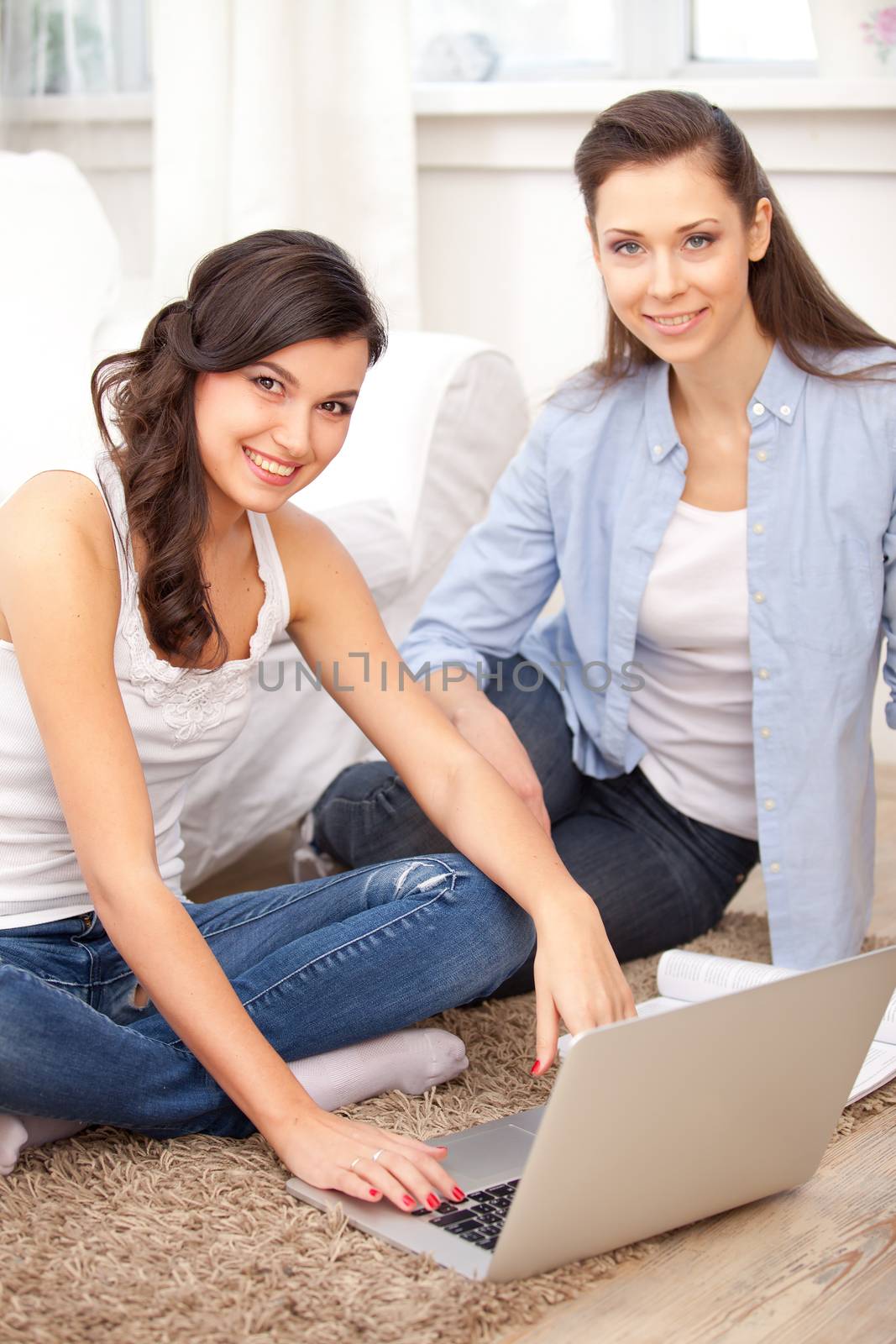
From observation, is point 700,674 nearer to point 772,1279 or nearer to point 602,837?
point 602,837

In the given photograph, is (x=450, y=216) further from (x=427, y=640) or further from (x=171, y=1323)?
(x=171, y=1323)

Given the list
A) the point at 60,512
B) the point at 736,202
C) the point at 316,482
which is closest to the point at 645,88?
the point at 316,482

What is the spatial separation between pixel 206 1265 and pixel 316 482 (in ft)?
3.72

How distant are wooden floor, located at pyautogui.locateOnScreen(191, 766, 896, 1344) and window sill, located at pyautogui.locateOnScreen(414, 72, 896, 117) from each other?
1664mm

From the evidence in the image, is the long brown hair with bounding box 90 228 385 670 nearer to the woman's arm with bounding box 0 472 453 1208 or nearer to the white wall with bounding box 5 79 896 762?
the woman's arm with bounding box 0 472 453 1208

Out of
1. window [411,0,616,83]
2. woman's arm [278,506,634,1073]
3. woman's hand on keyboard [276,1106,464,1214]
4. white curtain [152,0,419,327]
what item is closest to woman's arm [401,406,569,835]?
woman's arm [278,506,634,1073]

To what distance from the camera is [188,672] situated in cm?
126

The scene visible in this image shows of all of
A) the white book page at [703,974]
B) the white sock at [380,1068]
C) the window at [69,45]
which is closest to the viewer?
the white sock at [380,1068]

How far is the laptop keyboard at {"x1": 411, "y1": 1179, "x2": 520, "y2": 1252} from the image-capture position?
103 centimetres

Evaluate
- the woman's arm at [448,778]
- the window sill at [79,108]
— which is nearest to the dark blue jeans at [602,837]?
the woman's arm at [448,778]

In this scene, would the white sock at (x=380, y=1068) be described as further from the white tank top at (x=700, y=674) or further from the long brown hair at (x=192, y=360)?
the white tank top at (x=700, y=674)

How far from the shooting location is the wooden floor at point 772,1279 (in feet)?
3.17

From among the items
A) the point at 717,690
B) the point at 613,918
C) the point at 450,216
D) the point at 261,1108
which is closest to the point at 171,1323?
the point at 261,1108

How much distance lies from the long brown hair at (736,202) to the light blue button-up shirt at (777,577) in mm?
25
